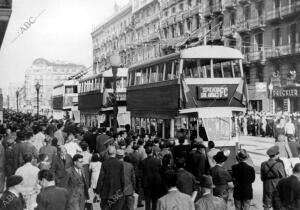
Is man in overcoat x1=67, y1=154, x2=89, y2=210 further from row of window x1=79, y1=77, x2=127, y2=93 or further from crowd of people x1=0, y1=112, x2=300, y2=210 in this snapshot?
row of window x1=79, y1=77, x2=127, y2=93

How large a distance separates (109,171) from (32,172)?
1.49 m

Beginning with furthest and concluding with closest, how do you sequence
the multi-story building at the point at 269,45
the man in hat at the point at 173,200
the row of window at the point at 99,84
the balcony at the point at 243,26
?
1. the balcony at the point at 243,26
2. the multi-story building at the point at 269,45
3. the row of window at the point at 99,84
4. the man in hat at the point at 173,200

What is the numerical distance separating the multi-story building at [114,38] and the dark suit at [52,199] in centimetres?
6972

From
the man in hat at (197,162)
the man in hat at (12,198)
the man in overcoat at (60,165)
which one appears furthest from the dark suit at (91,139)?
the man in hat at (12,198)

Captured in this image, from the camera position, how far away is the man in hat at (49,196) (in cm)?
689

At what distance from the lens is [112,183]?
959 centimetres

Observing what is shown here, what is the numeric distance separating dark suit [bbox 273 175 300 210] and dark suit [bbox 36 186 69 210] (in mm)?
3588

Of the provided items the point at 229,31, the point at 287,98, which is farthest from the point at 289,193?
→ the point at 229,31

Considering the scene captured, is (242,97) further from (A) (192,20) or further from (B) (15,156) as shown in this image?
(A) (192,20)

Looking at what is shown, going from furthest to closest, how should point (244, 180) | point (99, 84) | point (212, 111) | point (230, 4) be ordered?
point (230, 4)
point (99, 84)
point (212, 111)
point (244, 180)

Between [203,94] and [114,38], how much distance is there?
70261 millimetres

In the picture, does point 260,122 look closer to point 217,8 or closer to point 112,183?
point 217,8

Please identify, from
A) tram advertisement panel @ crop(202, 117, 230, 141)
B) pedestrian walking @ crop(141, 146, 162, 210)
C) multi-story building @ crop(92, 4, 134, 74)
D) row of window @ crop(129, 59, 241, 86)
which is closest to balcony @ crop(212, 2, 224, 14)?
multi-story building @ crop(92, 4, 134, 74)

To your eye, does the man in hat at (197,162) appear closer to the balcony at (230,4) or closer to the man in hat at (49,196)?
the man in hat at (49,196)
